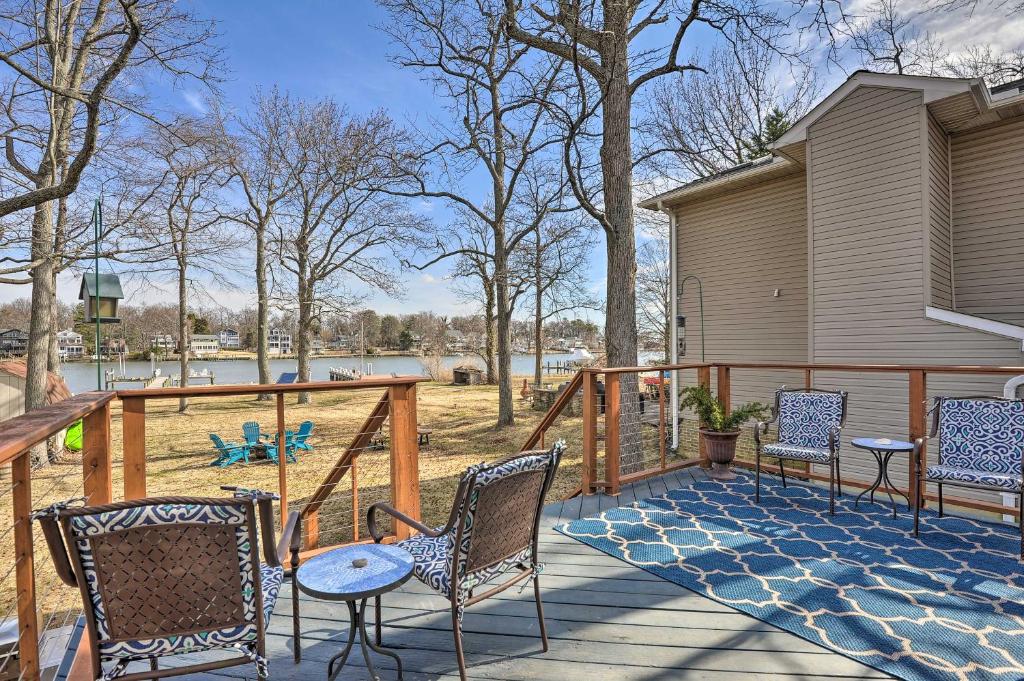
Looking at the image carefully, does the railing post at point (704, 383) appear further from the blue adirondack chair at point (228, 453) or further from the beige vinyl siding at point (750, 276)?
the blue adirondack chair at point (228, 453)

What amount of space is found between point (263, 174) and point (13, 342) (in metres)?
7.76

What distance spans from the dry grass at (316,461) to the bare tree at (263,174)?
3522 millimetres

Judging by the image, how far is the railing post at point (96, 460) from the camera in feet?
7.75

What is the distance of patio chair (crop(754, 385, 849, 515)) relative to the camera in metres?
4.35

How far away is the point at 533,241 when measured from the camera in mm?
17250

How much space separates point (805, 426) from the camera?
15.2 feet

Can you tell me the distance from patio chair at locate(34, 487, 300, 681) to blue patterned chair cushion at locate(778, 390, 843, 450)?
4446 millimetres

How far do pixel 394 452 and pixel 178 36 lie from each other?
6.50m

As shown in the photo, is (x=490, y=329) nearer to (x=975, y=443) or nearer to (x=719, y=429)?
(x=719, y=429)

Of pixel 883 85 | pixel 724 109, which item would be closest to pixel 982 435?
pixel 883 85

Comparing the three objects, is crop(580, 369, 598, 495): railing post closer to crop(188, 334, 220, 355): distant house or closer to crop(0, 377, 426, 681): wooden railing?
crop(0, 377, 426, 681): wooden railing

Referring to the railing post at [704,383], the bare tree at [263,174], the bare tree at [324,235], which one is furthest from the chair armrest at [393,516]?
the bare tree at [263,174]

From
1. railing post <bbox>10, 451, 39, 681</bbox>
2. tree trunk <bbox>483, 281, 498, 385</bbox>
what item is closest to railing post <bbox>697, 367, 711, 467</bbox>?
railing post <bbox>10, 451, 39, 681</bbox>

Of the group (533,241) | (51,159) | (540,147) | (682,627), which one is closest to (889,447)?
(682,627)
